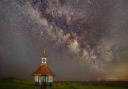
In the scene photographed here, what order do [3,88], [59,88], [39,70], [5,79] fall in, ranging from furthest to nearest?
1. [5,79]
2. [59,88]
3. [3,88]
4. [39,70]

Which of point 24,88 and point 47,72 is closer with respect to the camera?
point 47,72

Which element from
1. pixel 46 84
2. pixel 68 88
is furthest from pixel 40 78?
pixel 68 88

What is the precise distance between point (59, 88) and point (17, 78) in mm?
15909

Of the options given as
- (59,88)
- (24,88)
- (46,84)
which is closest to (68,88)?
(59,88)

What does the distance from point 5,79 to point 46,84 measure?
25860mm

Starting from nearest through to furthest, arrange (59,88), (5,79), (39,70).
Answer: (39,70)
(59,88)
(5,79)

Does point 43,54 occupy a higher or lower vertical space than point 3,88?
higher

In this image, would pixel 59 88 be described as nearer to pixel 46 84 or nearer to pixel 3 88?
pixel 3 88

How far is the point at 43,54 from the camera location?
31.5m

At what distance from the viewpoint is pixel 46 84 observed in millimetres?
31422

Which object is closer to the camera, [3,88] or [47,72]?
[47,72]

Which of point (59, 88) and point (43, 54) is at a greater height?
point (43, 54)

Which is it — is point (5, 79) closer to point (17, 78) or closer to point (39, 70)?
point (17, 78)

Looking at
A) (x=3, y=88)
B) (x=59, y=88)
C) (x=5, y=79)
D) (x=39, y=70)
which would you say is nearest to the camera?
(x=39, y=70)
